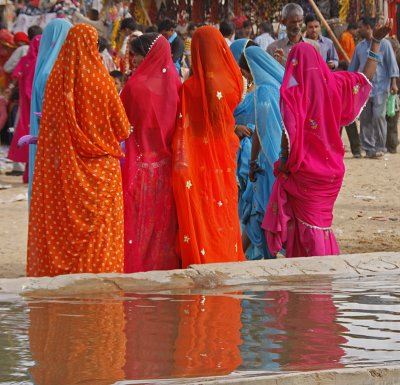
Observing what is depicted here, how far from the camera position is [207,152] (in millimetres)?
8086

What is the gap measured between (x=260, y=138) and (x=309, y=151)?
518 mm

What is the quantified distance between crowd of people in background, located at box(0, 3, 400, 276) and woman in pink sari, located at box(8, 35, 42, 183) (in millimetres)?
4717

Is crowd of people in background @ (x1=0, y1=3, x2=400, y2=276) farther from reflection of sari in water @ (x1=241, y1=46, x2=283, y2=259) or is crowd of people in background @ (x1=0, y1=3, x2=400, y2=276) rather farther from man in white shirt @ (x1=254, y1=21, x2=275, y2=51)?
man in white shirt @ (x1=254, y1=21, x2=275, y2=51)

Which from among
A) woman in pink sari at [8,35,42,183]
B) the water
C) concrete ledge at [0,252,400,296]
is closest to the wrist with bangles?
concrete ledge at [0,252,400,296]

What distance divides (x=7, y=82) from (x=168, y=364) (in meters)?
11.1

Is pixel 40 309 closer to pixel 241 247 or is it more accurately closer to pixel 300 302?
pixel 300 302

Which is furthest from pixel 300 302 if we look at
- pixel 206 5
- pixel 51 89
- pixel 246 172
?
pixel 206 5

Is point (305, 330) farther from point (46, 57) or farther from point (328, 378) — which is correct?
point (46, 57)

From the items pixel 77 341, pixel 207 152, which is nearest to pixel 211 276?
pixel 207 152

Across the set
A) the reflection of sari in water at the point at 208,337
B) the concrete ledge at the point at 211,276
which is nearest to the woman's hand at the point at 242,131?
the concrete ledge at the point at 211,276

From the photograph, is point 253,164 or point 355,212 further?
point 355,212

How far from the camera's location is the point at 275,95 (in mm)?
8734

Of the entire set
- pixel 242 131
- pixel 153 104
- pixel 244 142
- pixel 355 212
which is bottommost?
pixel 355 212

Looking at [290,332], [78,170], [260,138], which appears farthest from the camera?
[260,138]
